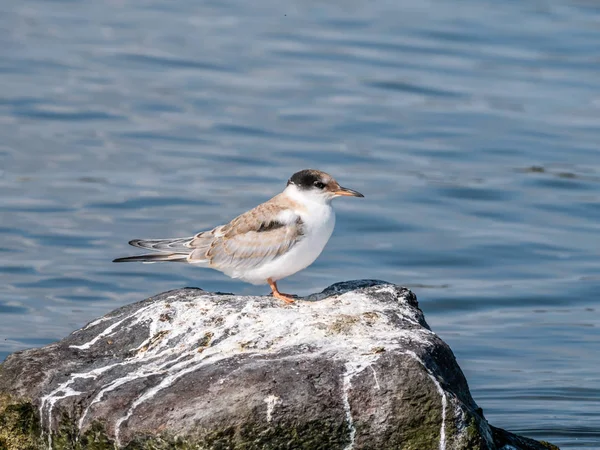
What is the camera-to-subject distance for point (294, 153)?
17188 millimetres

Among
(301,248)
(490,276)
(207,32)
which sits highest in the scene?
(207,32)

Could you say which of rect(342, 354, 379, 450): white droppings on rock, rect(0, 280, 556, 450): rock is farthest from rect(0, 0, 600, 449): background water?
rect(342, 354, 379, 450): white droppings on rock

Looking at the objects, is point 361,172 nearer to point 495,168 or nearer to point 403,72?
point 495,168

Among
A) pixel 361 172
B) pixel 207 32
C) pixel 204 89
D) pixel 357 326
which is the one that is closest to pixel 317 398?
pixel 357 326

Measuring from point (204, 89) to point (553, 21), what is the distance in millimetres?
7649

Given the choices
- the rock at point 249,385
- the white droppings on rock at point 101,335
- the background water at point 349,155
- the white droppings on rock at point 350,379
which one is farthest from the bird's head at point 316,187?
the background water at point 349,155

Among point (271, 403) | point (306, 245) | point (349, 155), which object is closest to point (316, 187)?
point (306, 245)

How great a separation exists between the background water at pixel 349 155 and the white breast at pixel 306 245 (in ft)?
9.11

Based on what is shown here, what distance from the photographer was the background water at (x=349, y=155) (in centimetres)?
1262

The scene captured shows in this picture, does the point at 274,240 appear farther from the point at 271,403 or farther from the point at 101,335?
the point at 271,403

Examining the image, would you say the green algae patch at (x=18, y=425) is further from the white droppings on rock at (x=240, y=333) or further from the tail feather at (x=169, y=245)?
the tail feather at (x=169, y=245)

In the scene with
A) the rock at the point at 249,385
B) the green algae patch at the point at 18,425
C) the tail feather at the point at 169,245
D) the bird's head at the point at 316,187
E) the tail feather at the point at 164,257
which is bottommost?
the green algae patch at the point at 18,425

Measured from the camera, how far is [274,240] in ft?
28.2

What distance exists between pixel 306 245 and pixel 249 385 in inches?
80.0
